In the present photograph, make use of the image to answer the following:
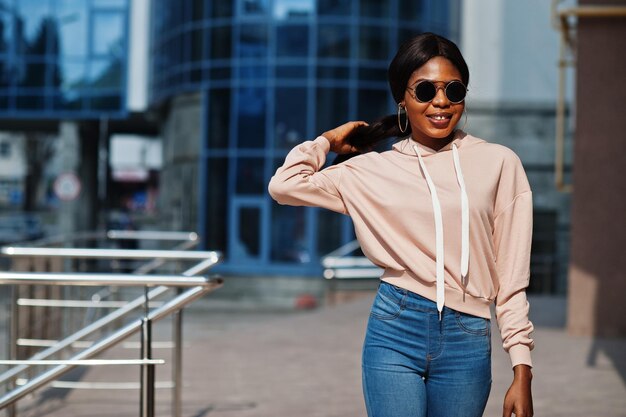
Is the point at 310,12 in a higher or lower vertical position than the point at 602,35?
higher

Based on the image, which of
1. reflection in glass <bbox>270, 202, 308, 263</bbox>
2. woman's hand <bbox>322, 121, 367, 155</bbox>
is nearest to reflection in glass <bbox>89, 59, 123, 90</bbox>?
reflection in glass <bbox>270, 202, 308, 263</bbox>

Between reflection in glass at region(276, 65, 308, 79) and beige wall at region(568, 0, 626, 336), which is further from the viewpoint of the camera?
reflection in glass at region(276, 65, 308, 79)

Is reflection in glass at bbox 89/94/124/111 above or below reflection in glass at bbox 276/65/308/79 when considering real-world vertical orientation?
below

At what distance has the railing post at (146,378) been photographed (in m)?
5.01

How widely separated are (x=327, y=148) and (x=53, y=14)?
111 ft

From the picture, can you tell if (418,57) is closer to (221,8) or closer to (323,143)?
(323,143)

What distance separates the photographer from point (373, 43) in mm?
28375

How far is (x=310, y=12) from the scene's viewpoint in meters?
28.2

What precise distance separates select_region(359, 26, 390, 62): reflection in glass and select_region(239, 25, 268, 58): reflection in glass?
2.45m

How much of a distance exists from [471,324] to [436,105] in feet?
1.94

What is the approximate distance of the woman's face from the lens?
3.02 metres

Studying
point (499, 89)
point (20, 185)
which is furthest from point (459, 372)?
point (20, 185)

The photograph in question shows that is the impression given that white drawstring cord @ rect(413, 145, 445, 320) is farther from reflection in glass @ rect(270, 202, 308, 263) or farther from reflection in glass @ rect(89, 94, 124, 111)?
reflection in glass @ rect(89, 94, 124, 111)

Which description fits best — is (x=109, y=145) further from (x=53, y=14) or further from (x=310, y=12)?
(x=310, y=12)
